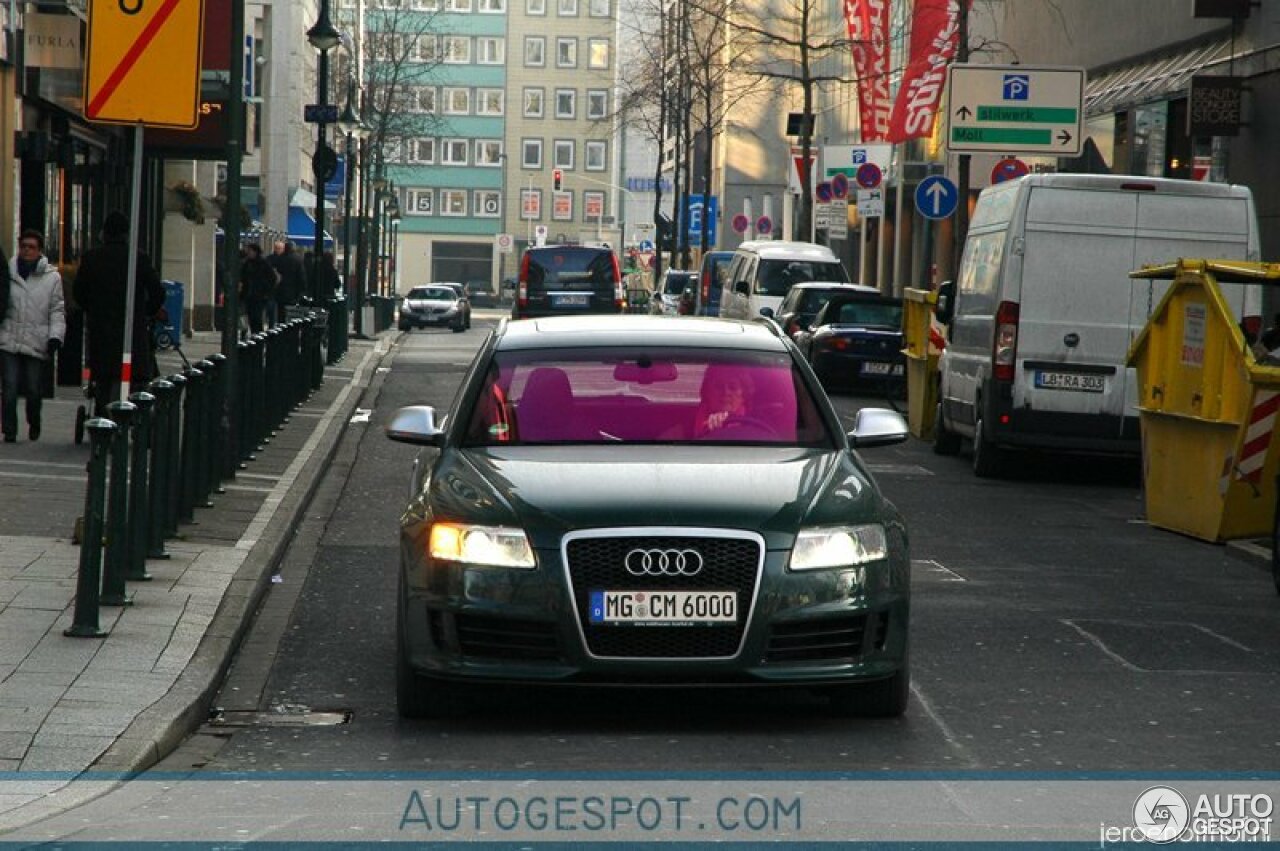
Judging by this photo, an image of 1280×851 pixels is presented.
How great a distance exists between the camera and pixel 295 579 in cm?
1347

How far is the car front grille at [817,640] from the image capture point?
8.62m

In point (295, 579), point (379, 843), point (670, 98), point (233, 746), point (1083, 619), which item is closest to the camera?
point (379, 843)

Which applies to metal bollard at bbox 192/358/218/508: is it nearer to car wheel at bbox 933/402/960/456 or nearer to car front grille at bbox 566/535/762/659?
car front grille at bbox 566/535/762/659

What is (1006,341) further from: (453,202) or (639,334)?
(453,202)

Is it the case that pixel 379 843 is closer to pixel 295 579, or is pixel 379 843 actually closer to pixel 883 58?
pixel 295 579

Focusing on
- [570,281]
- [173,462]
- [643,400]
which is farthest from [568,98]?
[643,400]

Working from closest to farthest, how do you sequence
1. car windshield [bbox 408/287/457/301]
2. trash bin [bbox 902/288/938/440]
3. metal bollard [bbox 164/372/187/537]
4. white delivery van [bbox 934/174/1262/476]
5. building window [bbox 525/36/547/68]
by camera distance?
1. metal bollard [bbox 164/372/187/537]
2. white delivery van [bbox 934/174/1262/476]
3. trash bin [bbox 902/288/938/440]
4. car windshield [bbox 408/287/457/301]
5. building window [bbox 525/36/547/68]

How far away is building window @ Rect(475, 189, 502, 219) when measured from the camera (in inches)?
6107

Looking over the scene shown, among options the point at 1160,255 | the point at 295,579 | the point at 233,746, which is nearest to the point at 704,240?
the point at 1160,255

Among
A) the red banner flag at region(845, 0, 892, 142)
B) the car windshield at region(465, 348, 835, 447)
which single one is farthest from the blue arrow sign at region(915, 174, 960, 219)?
the car windshield at region(465, 348, 835, 447)

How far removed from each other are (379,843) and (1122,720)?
3.48m

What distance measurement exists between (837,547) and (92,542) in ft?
10.7

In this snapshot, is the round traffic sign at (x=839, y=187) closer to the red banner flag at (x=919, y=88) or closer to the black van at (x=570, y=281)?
the red banner flag at (x=919, y=88)

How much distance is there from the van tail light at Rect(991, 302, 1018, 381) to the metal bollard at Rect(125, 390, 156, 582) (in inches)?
398
